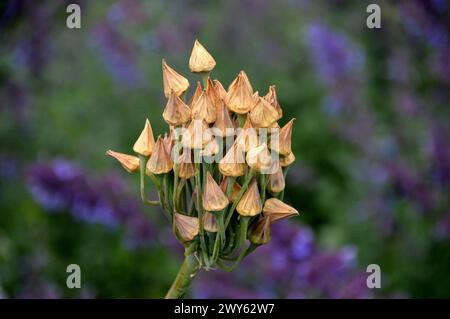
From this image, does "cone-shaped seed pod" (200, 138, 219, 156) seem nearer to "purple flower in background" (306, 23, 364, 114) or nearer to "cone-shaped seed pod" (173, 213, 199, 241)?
"cone-shaped seed pod" (173, 213, 199, 241)

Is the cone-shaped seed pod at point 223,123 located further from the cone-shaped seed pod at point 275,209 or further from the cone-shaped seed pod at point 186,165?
the cone-shaped seed pod at point 275,209

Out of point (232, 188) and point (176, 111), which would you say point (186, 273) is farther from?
point (176, 111)

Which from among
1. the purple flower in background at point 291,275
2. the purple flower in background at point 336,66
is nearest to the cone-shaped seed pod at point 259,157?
the purple flower in background at point 291,275

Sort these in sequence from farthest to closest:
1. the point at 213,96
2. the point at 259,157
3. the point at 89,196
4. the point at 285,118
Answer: the point at 285,118, the point at 89,196, the point at 213,96, the point at 259,157

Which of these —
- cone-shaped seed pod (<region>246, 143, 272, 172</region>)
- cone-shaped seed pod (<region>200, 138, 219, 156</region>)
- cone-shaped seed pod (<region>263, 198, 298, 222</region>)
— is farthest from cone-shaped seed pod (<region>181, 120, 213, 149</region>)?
cone-shaped seed pod (<region>263, 198, 298, 222</region>)

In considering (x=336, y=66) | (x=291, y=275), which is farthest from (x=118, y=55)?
(x=291, y=275)

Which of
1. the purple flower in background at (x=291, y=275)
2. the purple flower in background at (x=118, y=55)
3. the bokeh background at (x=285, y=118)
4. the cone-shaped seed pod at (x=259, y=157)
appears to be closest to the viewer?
the cone-shaped seed pod at (x=259, y=157)
